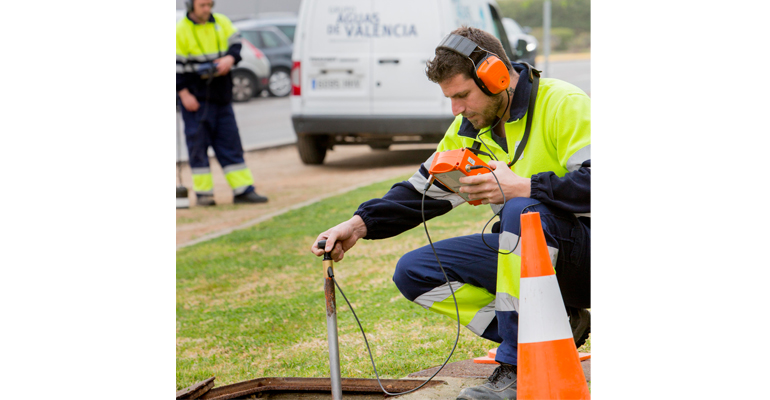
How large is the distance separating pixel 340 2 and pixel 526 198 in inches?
279

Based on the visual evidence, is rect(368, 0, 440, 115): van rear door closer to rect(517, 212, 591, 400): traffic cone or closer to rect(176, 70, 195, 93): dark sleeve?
rect(176, 70, 195, 93): dark sleeve

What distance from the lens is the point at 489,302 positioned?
2.80 m

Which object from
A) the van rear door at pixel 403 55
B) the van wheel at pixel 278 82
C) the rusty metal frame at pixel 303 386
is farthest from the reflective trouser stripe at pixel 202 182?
the van wheel at pixel 278 82

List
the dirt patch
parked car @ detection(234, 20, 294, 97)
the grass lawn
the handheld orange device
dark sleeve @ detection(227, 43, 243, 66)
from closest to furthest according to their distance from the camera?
the handheld orange device → the grass lawn → the dirt patch → dark sleeve @ detection(227, 43, 243, 66) → parked car @ detection(234, 20, 294, 97)

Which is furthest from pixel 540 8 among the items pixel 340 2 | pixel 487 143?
pixel 487 143

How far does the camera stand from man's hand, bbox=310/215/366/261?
8.35 ft

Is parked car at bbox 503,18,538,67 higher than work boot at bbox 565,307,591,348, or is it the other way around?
parked car at bbox 503,18,538,67

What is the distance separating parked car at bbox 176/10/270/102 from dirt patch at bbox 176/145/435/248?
5.28m

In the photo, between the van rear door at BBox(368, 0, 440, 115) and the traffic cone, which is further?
the van rear door at BBox(368, 0, 440, 115)

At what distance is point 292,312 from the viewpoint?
13.2ft

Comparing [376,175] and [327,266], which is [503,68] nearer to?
[327,266]

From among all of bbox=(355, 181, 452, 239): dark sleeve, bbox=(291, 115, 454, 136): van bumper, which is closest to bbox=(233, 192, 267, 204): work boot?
bbox=(291, 115, 454, 136): van bumper

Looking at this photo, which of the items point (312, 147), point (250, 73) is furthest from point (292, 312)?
point (250, 73)

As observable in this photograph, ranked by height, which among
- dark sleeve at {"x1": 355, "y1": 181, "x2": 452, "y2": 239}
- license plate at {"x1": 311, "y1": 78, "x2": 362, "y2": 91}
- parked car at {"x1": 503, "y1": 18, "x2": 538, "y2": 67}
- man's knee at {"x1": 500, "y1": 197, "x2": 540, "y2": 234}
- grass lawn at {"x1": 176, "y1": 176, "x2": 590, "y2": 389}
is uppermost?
parked car at {"x1": 503, "y1": 18, "x2": 538, "y2": 67}
